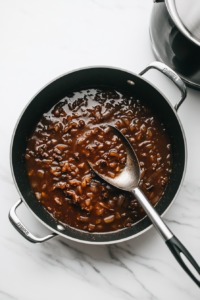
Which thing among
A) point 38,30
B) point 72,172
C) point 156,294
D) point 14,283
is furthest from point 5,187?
point 156,294

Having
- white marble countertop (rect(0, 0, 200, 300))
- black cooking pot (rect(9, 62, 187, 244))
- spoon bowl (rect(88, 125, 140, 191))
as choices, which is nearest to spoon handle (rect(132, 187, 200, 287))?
spoon bowl (rect(88, 125, 140, 191))

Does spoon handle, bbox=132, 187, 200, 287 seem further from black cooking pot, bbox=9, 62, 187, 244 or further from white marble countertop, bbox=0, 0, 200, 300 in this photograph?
white marble countertop, bbox=0, 0, 200, 300

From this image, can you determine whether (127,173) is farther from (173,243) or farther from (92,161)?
(173,243)

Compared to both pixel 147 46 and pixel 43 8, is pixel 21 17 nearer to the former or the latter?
pixel 43 8

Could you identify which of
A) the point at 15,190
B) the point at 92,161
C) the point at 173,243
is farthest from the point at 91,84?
the point at 173,243

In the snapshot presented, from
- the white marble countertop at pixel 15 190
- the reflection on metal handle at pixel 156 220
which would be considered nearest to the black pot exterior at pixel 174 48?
the white marble countertop at pixel 15 190

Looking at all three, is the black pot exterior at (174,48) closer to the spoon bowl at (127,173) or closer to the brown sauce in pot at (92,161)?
the brown sauce in pot at (92,161)
